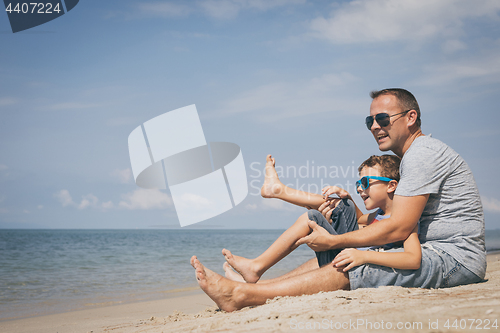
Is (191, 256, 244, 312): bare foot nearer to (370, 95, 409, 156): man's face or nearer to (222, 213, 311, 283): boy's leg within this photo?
(222, 213, 311, 283): boy's leg

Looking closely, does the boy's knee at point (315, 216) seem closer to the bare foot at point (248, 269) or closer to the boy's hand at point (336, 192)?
the boy's hand at point (336, 192)

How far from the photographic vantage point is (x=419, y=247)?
2.22m

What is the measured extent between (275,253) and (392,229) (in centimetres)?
94

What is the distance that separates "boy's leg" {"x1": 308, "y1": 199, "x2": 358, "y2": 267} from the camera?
8.34ft

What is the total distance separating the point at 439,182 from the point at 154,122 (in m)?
4.72

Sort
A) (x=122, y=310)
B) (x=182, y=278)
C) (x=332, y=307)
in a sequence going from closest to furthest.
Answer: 1. (x=332, y=307)
2. (x=122, y=310)
3. (x=182, y=278)

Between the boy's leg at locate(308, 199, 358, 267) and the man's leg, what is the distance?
9 cm

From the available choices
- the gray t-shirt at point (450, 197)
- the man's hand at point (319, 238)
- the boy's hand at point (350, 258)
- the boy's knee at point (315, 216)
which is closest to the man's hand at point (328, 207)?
the boy's knee at point (315, 216)

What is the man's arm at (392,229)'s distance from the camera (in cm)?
220

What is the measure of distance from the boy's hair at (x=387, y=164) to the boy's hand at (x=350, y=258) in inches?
28.3

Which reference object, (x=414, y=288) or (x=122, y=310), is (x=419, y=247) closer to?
(x=414, y=288)

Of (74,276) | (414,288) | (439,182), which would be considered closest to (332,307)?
(414,288)

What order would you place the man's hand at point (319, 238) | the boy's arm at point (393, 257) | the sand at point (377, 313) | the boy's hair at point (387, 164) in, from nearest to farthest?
the sand at point (377, 313) < the boy's arm at point (393, 257) < the man's hand at point (319, 238) < the boy's hair at point (387, 164)

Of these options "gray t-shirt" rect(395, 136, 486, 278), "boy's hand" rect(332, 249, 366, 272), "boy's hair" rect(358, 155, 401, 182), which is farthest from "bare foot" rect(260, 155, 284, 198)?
"gray t-shirt" rect(395, 136, 486, 278)
